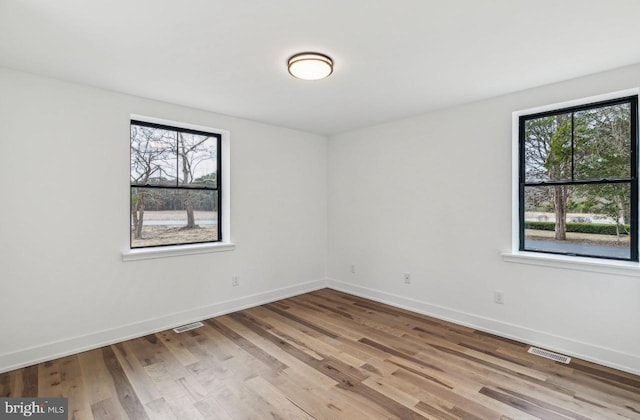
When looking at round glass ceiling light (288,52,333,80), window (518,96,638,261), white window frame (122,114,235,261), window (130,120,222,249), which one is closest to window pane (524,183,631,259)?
window (518,96,638,261)

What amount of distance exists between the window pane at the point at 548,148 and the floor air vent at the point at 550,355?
1.58 metres

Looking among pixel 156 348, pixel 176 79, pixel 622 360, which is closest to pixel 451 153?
pixel 622 360

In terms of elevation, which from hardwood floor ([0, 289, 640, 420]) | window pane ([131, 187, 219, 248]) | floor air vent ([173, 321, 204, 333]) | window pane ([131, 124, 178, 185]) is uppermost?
window pane ([131, 124, 178, 185])

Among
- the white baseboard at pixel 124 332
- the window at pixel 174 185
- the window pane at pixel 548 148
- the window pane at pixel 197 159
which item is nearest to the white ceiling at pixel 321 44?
the window pane at pixel 548 148

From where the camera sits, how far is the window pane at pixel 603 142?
A: 105 inches

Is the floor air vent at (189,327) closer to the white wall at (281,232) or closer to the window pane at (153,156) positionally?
the white wall at (281,232)

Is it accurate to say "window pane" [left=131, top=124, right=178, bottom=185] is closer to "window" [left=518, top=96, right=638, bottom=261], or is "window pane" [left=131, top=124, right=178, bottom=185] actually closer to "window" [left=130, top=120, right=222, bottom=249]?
"window" [left=130, top=120, right=222, bottom=249]

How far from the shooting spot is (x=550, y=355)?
9.15ft

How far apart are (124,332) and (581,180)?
4.54 metres

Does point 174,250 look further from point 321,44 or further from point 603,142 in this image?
point 603,142

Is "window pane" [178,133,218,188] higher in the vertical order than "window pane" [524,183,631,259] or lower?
higher

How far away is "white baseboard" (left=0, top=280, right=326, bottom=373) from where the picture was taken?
2.61 meters

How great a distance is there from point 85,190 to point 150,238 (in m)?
0.79

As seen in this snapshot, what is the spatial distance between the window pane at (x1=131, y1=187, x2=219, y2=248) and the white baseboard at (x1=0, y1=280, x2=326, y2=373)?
0.81 m
